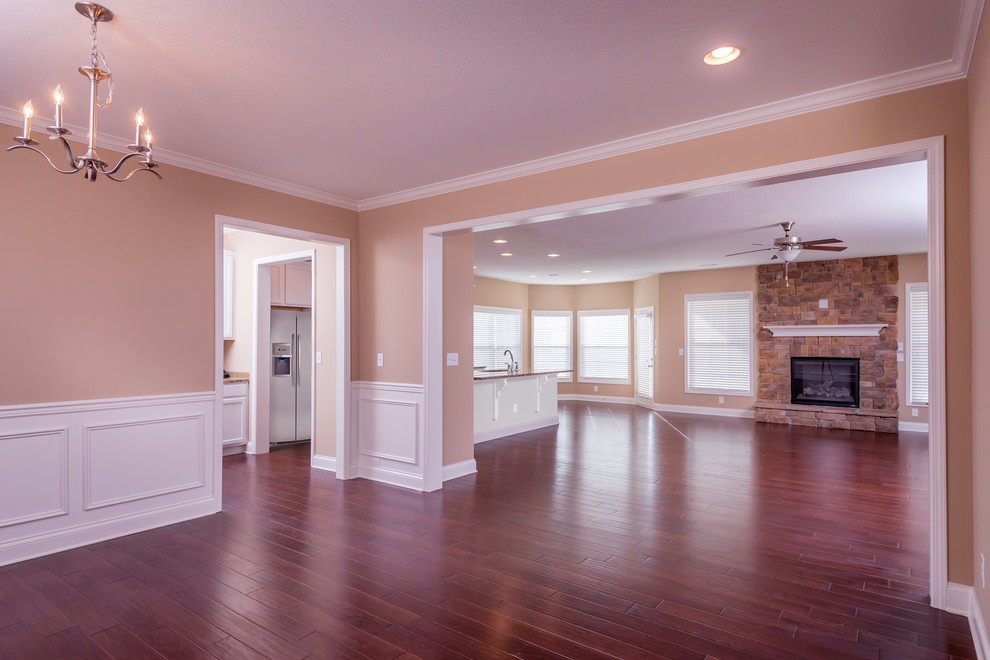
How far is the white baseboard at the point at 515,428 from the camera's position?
7328mm

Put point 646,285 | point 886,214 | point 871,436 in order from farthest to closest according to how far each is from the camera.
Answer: point 646,285 → point 871,436 → point 886,214

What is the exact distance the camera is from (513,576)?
3137 mm

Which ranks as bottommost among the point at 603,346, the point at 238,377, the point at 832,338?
the point at 238,377

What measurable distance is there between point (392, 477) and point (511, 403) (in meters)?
2.96

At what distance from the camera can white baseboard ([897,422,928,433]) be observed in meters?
8.29

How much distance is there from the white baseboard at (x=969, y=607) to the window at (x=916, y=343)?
22.9 ft

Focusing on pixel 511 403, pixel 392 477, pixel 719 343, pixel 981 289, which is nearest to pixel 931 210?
pixel 981 289

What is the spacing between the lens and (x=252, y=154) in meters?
4.11

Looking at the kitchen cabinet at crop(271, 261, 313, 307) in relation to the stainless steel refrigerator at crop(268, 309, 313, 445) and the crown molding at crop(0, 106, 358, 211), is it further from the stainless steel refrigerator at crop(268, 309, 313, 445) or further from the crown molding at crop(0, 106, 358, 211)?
the crown molding at crop(0, 106, 358, 211)

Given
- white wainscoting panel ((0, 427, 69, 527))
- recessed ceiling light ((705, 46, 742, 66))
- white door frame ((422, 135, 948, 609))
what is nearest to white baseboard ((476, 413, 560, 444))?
white door frame ((422, 135, 948, 609))

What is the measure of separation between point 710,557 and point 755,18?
297 cm

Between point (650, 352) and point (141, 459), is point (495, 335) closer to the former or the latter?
point (650, 352)

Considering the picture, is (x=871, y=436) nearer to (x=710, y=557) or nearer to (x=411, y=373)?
(x=710, y=557)

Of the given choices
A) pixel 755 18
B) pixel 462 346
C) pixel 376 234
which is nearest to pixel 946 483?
pixel 755 18
